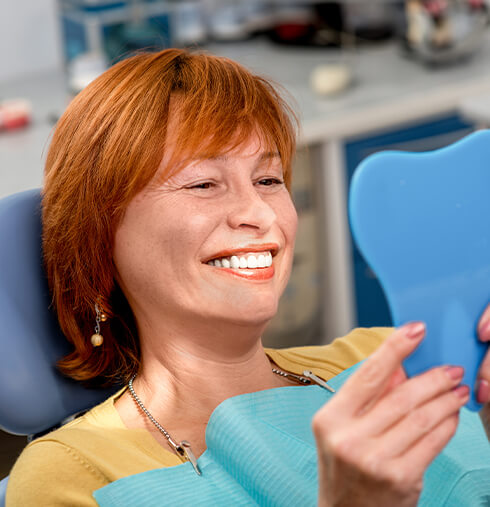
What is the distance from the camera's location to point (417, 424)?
805 millimetres

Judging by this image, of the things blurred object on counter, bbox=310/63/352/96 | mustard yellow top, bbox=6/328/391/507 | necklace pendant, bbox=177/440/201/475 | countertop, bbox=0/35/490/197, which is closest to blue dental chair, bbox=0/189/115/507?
mustard yellow top, bbox=6/328/391/507

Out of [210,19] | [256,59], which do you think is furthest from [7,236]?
[210,19]

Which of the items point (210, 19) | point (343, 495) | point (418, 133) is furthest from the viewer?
point (210, 19)

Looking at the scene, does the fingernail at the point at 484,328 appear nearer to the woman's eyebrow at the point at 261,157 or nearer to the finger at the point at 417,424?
the finger at the point at 417,424

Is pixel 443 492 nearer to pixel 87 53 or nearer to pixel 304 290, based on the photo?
pixel 304 290

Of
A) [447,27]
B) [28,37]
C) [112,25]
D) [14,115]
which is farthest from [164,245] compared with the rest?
[28,37]

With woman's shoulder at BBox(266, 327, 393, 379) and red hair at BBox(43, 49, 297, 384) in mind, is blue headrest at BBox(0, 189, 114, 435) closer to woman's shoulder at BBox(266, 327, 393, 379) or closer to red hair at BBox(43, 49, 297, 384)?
red hair at BBox(43, 49, 297, 384)

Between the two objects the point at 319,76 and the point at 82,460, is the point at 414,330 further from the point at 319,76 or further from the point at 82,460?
the point at 319,76

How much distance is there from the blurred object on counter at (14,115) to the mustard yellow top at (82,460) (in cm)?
141

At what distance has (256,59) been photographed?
290 cm

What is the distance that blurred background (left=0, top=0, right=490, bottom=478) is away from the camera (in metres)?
2.43

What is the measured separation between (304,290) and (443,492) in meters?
1.52

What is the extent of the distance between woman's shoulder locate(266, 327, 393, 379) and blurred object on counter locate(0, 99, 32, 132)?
136cm

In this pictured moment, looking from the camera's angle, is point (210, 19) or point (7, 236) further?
point (210, 19)
